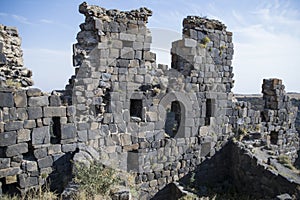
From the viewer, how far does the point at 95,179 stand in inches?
193

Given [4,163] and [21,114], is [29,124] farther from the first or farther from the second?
[4,163]

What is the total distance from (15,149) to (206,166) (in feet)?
20.6

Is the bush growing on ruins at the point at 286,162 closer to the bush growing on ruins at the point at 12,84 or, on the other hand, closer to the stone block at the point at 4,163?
the stone block at the point at 4,163

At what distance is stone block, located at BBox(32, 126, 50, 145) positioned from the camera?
18.4 ft

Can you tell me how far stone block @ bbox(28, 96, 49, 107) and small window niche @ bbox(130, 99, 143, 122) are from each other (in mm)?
2563

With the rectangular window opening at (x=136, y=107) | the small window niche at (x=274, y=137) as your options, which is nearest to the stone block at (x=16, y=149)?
the rectangular window opening at (x=136, y=107)

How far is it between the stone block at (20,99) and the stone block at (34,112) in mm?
164

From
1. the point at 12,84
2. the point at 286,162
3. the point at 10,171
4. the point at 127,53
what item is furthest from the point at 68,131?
the point at 286,162

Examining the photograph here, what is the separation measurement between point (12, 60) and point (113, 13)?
2938 mm

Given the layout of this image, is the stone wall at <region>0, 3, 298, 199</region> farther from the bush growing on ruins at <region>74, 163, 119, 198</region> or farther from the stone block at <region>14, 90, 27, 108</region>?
the bush growing on ruins at <region>74, 163, 119, 198</region>

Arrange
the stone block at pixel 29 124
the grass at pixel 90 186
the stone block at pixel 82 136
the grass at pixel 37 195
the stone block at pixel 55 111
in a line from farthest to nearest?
the stone block at pixel 82 136 < the stone block at pixel 55 111 < the stone block at pixel 29 124 < the grass at pixel 37 195 < the grass at pixel 90 186

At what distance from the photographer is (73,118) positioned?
618 cm

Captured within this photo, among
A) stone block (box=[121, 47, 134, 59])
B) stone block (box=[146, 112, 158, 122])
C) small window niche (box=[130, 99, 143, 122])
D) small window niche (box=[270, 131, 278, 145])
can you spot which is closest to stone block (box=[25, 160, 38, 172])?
small window niche (box=[130, 99, 143, 122])

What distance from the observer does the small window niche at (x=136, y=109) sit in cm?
737
